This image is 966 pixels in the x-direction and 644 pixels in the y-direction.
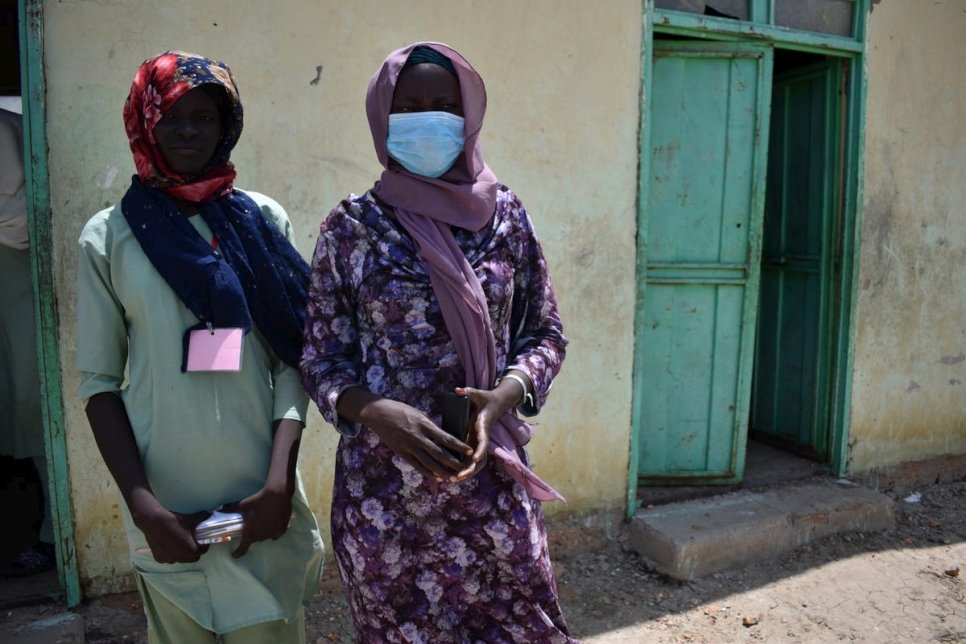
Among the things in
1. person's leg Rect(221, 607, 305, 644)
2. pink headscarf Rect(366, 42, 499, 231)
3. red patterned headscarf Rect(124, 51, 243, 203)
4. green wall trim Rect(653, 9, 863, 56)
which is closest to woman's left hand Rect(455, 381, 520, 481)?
pink headscarf Rect(366, 42, 499, 231)

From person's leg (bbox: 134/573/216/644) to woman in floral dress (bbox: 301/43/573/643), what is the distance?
0.34 metres

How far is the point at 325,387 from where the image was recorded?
5.46ft

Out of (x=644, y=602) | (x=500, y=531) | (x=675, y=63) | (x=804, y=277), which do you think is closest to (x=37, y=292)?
(x=500, y=531)

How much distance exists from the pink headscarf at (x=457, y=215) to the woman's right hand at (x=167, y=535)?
0.63 m

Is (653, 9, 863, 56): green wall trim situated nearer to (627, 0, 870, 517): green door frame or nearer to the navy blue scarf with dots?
(627, 0, 870, 517): green door frame

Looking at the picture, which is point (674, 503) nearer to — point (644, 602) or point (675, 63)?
point (644, 602)

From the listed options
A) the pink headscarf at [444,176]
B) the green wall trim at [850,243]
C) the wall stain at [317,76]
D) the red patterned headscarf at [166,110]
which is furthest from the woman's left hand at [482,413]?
the green wall trim at [850,243]

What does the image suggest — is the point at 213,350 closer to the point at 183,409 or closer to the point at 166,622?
the point at 183,409

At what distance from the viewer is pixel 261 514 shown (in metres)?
1.67

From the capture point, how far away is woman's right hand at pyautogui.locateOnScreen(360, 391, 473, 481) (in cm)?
156

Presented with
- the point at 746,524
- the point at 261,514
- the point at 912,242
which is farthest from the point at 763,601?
the point at 261,514

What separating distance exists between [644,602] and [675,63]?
8.31 ft

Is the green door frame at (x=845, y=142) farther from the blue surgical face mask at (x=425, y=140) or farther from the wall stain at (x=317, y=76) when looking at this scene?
the blue surgical face mask at (x=425, y=140)

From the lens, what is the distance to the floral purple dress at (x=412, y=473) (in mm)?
1693
